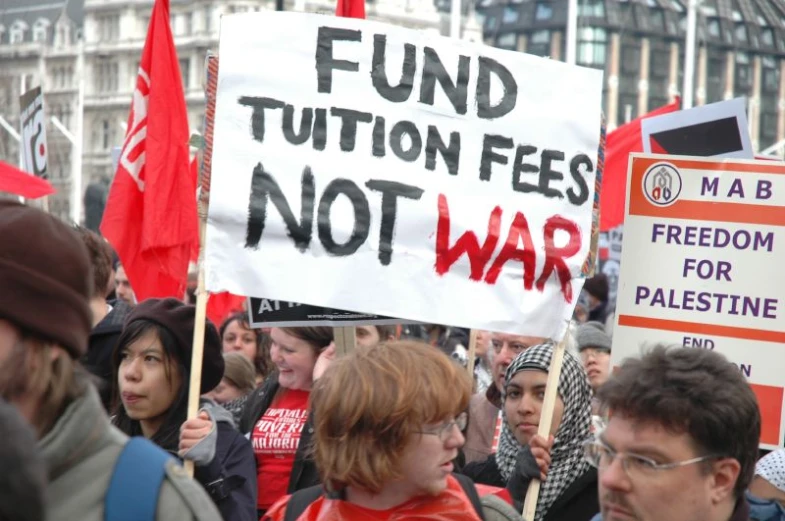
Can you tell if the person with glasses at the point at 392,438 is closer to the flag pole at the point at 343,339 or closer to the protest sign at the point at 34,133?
the flag pole at the point at 343,339

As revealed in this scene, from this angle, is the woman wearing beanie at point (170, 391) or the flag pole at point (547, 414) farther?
the woman wearing beanie at point (170, 391)

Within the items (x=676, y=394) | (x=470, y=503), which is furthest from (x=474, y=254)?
(x=676, y=394)

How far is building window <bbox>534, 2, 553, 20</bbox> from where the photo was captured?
87.4 metres

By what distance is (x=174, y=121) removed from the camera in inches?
231

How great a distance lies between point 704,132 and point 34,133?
4.82 meters

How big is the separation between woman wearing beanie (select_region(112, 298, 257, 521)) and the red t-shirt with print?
0.44 metres

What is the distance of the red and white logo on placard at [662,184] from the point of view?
512 cm

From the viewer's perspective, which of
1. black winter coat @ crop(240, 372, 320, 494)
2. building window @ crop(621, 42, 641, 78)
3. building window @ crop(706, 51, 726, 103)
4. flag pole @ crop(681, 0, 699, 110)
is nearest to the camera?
black winter coat @ crop(240, 372, 320, 494)

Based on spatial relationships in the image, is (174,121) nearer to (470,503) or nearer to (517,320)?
(517,320)

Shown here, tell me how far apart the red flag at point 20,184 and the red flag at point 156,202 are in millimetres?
301

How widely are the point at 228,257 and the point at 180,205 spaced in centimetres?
134

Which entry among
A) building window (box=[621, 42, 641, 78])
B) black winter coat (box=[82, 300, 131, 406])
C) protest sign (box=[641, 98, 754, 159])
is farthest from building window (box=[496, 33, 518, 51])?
black winter coat (box=[82, 300, 131, 406])

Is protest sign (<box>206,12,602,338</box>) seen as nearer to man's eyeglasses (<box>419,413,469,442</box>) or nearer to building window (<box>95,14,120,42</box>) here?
man's eyeglasses (<box>419,413,469,442</box>)

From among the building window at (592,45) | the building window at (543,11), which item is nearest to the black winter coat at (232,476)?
the building window at (592,45)
